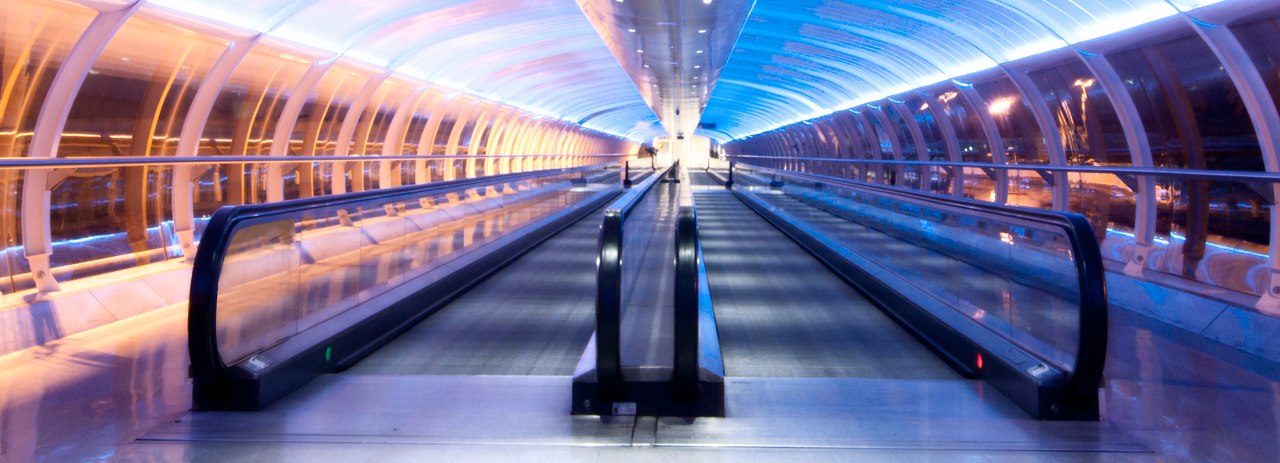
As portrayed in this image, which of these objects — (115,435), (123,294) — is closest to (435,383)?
(115,435)

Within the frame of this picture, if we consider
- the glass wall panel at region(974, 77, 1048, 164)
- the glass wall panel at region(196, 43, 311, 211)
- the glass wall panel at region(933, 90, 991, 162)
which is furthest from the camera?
the glass wall panel at region(933, 90, 991, 162)

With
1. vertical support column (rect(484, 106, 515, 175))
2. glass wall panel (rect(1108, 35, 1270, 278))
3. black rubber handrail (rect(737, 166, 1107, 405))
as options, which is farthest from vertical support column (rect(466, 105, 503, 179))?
black rubber handrail (rect(737, 166, 1107, 405))

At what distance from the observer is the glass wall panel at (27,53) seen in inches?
471

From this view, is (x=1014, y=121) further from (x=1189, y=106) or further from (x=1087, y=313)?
(x=1087, y=313)

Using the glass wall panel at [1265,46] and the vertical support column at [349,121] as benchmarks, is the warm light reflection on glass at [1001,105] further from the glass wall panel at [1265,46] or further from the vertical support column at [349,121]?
the vertical support column at [349,121]

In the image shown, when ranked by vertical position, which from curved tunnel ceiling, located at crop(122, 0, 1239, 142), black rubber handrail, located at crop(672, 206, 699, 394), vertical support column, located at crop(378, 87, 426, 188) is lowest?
black rubber handrail, located at crop(672, 206, 699, 394)

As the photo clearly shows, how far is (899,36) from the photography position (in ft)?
55.6

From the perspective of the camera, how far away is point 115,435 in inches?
137

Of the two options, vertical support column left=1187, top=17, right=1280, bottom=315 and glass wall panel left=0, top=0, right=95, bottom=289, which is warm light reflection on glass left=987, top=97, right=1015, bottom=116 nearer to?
vertical support column left=1187, top=17, right=1280, bottom=315

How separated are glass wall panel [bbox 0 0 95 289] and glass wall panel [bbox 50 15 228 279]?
748 millimetres

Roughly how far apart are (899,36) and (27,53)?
602 inches

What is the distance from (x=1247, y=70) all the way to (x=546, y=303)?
8486mm

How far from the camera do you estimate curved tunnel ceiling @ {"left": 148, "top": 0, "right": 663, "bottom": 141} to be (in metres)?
12.4

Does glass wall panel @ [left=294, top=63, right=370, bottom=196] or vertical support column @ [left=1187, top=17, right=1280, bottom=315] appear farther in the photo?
glass wall panel @ [left=294, top=63, right=370, bottom=196]
